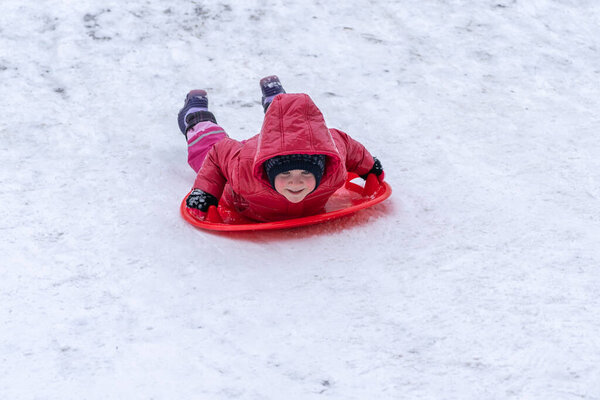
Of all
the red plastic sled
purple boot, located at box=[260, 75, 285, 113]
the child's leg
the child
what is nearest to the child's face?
the child

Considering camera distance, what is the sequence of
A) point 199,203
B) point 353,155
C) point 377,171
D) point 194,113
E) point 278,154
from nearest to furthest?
point 278,154 < point 199,203 < point 353,155 < point 377,171 < point 194,113

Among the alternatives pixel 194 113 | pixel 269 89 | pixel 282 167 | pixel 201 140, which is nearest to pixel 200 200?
pixel 282 167

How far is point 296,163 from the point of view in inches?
97.3

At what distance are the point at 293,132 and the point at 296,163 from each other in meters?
0.11

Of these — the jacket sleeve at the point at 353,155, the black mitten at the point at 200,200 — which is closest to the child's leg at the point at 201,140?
the black mitten at the point at 200,200

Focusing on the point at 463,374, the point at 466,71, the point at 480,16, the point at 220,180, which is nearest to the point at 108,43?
the point at 220,180

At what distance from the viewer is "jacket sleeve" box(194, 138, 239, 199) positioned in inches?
109

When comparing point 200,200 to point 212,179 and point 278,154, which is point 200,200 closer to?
point 212,179

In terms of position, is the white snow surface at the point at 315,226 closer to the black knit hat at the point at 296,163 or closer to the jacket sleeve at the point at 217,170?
the jacket sleeve at the point at 217,170

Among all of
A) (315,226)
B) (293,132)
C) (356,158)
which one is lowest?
(315,226)

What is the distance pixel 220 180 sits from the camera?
9.25 feet

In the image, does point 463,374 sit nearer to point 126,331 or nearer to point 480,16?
point 126,331

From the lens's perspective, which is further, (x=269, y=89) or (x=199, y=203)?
(x=269, y=89)

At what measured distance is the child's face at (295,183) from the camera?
2.50 meters
